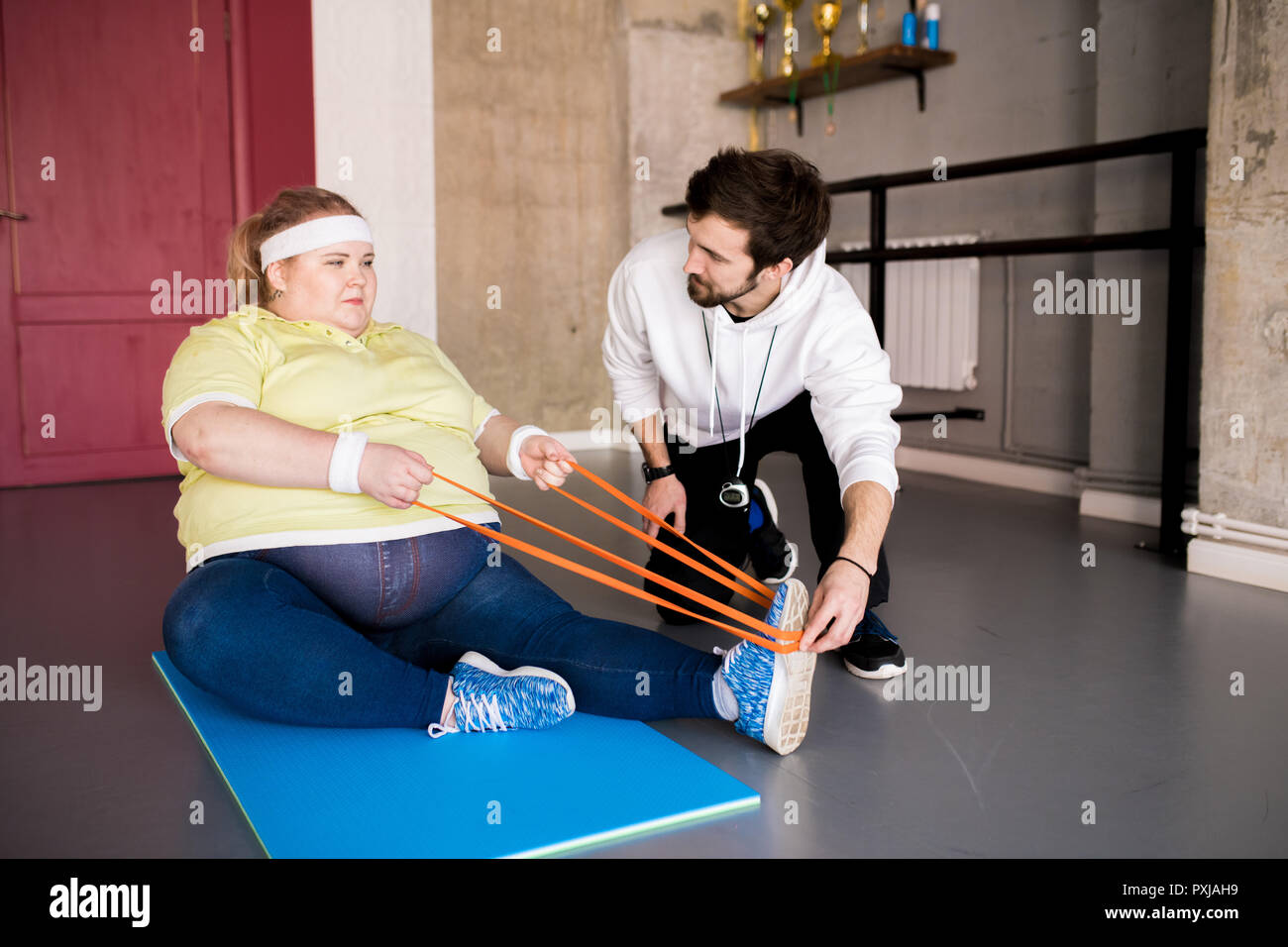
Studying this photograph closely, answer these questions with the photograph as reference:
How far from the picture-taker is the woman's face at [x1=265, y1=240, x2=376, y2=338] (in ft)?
6.00

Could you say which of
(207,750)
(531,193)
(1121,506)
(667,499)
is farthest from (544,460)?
(531,193)

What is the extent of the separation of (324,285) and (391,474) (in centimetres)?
44

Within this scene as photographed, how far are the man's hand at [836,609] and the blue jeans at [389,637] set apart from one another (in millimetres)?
249

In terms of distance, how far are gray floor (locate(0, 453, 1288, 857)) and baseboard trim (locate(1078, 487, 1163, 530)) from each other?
1.63ft

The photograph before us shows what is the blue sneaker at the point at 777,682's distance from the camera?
62.7 inches

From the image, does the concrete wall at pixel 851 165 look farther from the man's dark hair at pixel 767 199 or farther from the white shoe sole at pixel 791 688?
the white shoe sole at pixel 791 688

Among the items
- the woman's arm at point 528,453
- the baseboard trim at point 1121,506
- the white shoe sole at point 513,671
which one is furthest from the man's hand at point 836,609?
the baseboard trim at point 1121,506

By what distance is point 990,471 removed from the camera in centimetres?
449

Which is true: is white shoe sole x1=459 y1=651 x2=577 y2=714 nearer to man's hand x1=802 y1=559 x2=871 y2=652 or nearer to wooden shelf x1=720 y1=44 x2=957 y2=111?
man's hand x1=802 y1=559 x2=871 y2=652

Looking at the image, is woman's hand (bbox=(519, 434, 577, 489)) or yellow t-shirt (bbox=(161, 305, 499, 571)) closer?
yellow t-shirt (bbox=(161, 305, 499, 571))

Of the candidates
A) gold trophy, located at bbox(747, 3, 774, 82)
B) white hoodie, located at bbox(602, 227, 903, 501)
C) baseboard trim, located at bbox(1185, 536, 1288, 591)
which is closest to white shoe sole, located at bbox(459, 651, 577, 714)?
white hoodie, located at bbox(602, 227, 903, 501)

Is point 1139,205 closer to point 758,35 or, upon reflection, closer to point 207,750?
point 758,35

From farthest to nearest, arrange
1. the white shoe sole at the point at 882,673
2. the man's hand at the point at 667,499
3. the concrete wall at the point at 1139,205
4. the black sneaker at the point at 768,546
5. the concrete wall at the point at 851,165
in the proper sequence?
1. the concrete wall at the point at 851,165
2. the concrete wall at the point at 1139,205
3. the black sneaker at the point at 768,546
4. the man's hand at the point at 667,499
5. the white shoe sole at the point at 882,673

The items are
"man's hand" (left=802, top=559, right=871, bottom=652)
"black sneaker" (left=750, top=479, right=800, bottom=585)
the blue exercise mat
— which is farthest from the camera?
"black sneaker" (left=750, top=479, right=800, bottom=585)
